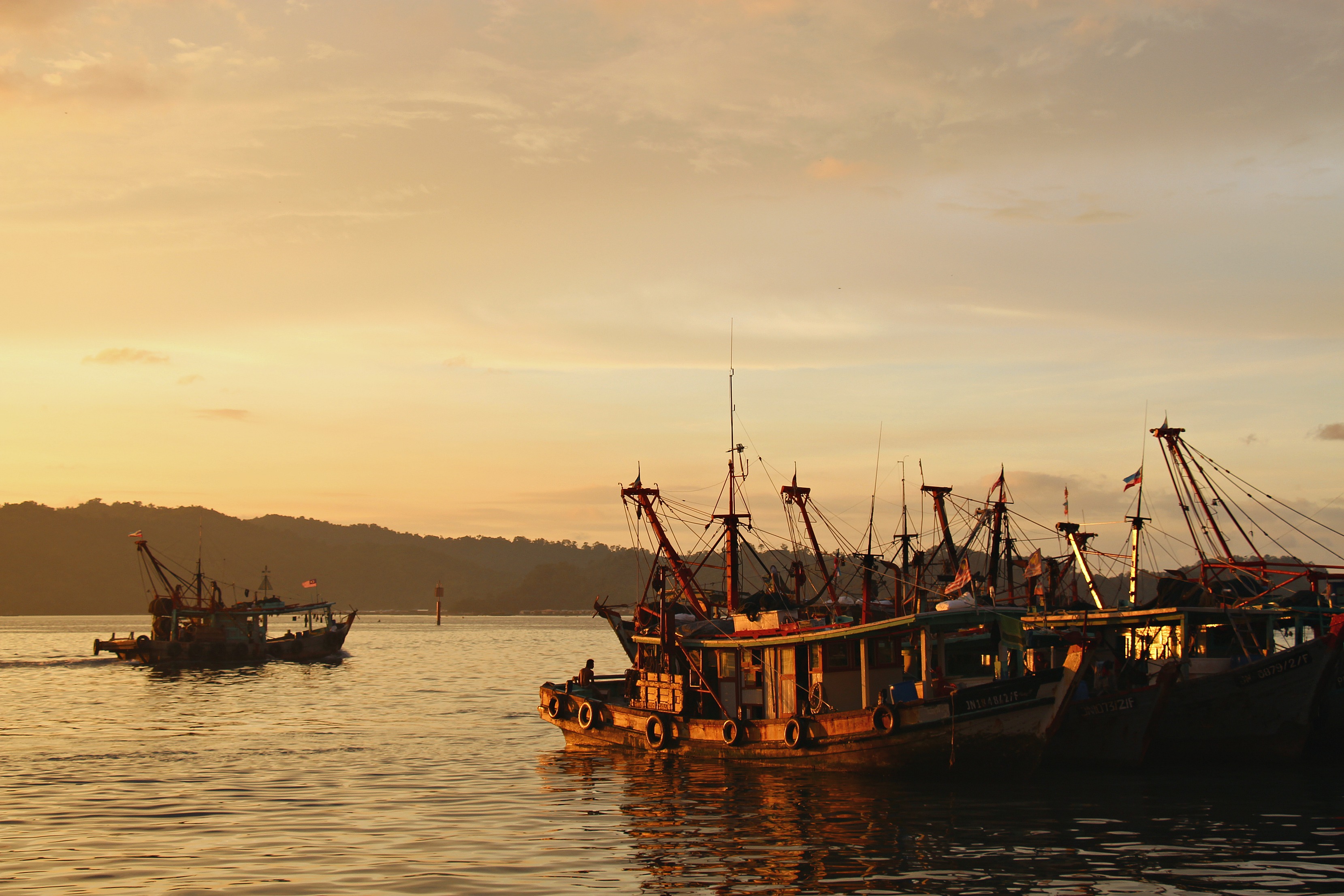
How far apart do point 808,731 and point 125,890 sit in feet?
56.2

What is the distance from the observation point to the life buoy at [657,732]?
35031 millimetres

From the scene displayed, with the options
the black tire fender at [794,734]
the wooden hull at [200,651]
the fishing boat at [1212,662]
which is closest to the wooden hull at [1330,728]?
the fishing boat at [1212,662]

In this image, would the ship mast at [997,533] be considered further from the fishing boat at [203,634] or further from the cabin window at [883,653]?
the fishing boat at [203,634]

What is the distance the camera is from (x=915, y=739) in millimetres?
28594

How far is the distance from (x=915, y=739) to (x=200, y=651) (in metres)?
73.0

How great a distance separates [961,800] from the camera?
1072 inches

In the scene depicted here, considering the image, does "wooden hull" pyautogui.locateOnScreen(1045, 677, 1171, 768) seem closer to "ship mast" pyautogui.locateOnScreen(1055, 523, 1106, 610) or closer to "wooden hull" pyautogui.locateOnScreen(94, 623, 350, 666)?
"ship mast" pyautogui.locateOnScreen(1055, 523, 1106, 610)

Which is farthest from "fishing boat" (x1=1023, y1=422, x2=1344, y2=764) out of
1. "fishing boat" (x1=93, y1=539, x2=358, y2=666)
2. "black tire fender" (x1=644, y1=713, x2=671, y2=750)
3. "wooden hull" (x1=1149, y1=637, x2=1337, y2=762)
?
"fishing boat" (x1=93, y1=539, x2=358, y2=666)

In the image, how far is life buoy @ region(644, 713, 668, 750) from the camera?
1379 inches

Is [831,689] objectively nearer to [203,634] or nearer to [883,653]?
[883,653]

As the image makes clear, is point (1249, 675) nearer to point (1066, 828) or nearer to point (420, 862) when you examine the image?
point (1066, 828)

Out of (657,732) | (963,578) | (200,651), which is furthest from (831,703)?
(200,651)

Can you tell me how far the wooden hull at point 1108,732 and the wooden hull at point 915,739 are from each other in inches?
184

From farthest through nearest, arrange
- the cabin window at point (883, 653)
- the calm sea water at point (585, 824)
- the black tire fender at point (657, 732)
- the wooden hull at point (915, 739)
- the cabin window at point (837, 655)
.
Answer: the black tire fender at point (657, 732)
the cabin window at point (837, 655)
the cabin window at point (883, 653)
the wooden hull at point (915, 739)
the calm sea water at point (585, 824)
